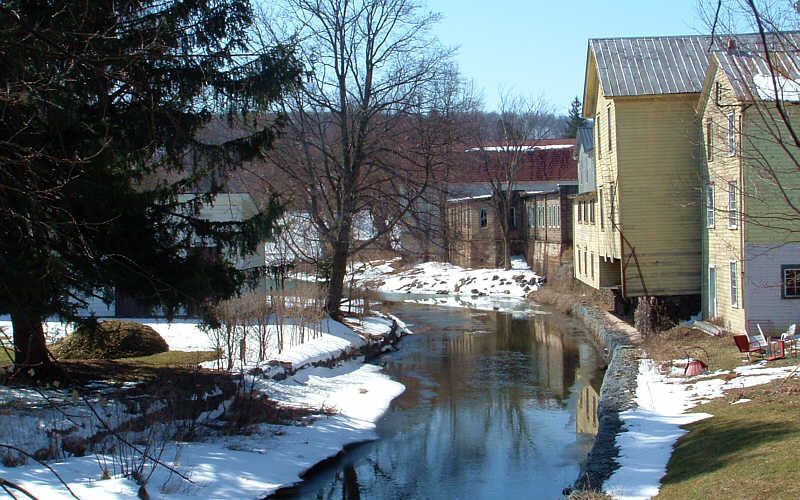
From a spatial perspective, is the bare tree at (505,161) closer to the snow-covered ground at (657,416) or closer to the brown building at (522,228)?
the brown building at (522,228)

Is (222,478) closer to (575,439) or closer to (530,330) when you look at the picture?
(575,439)

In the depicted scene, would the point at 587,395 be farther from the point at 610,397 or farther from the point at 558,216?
the point at 558,216

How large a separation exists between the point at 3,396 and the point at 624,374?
1339 centimetres

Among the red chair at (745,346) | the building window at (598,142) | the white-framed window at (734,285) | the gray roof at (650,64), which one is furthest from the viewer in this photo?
the building window at (598,142)

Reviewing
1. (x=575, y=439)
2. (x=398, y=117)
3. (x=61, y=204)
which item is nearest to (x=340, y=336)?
(x=398, y=117)

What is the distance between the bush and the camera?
57.2 feet

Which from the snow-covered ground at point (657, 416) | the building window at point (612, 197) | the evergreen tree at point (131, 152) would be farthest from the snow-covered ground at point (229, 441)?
the building window at point (612, 197)

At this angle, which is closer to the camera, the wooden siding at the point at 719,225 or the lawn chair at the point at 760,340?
the lawn chair at the point at 760,340

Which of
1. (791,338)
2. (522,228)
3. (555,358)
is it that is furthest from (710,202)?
(522,228)

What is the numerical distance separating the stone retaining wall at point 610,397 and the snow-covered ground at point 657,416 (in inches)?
6.5

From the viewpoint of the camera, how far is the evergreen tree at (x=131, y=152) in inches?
307

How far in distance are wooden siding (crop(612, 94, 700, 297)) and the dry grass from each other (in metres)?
11.4

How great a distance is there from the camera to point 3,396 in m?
12.1

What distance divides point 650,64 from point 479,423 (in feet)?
51.0
